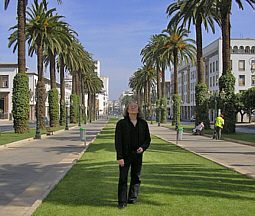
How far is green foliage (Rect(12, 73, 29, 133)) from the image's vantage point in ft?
122

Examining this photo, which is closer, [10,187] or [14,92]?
[10,187]

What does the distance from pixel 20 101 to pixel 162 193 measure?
29.2 metres

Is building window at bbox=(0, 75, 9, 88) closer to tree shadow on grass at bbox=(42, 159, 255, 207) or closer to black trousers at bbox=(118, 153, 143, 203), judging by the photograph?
tree shadow on grass at bbox=(42, 159, 255, 207)

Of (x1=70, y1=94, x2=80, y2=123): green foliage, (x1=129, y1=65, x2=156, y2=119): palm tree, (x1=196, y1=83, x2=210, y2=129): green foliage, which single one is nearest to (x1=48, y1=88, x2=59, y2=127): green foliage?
(x1=196, y1=83, x2=210, y2=129): green foliage

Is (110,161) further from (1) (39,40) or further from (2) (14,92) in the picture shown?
(1) (39,40)

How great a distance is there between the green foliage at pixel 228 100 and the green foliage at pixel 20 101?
50.9ft

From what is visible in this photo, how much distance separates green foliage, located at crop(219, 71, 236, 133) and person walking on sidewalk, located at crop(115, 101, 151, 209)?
29.2m

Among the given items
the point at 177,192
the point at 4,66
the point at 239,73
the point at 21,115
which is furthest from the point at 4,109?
the point at 177,192

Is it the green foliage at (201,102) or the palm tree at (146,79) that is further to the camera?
the palm tree at (146,79)

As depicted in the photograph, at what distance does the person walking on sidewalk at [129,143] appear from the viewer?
8.45 meters

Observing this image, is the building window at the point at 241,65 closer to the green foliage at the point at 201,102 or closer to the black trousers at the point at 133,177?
the green foliage at the point at 201,102

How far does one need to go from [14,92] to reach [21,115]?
1918 millimetres

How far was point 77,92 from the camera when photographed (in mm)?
79500

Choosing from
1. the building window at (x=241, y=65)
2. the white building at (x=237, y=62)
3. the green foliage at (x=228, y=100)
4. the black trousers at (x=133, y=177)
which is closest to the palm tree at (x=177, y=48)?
the green foliage at (x=228, y=100)
